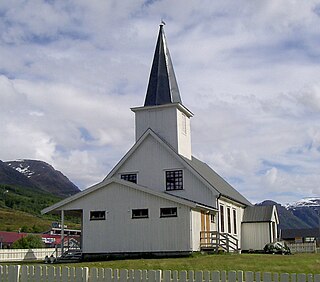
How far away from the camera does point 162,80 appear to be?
40.0 metres

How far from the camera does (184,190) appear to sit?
36.2 meters

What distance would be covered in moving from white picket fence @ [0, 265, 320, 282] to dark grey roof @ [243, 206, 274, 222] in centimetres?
3166

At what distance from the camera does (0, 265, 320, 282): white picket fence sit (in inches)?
449

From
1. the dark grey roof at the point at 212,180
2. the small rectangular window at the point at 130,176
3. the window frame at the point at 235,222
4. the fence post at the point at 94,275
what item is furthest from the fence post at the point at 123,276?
the window frame at the point at 235,222

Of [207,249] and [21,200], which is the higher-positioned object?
[21,200]

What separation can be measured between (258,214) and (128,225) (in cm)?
1621

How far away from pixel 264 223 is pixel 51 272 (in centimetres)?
3260

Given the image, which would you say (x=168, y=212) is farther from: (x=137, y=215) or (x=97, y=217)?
(x=97, y=217)

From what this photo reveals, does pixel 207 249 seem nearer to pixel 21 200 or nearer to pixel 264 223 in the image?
pixel 264 223

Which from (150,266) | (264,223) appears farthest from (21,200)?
(150,266)

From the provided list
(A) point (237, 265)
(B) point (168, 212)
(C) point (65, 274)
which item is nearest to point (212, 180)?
(B) point (168, 212)

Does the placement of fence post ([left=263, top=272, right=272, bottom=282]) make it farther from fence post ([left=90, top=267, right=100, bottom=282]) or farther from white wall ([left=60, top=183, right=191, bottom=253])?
white wall ([left=60, top=183, right=191, bottom=253])

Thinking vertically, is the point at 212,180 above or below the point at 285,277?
above

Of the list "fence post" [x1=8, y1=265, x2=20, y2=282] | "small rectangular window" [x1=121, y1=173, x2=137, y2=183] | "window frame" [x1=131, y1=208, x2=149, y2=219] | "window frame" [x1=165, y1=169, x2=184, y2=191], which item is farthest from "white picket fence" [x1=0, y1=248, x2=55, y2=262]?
"fence post" [x1=8, y1=265, x2=20, y2=282]
